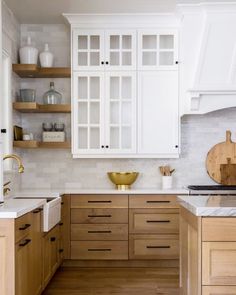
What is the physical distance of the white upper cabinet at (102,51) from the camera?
4883 mm

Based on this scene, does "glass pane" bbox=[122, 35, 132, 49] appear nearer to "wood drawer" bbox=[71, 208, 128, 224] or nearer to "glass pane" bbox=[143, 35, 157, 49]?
"glass pane" bbox=[143, 35, 157, 49]

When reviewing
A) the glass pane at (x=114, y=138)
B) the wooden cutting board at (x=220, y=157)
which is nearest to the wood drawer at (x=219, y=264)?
the glass pane at (x=114, y=138)

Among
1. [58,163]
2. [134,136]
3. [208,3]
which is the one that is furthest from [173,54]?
[58,163]

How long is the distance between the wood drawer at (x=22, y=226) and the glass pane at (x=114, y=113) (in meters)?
2.14

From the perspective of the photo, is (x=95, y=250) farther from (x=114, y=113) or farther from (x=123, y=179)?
(x=114, y=113)

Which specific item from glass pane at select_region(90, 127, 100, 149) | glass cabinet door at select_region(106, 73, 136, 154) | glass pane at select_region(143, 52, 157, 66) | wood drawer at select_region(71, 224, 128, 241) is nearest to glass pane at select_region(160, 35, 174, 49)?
glass pane at select_region(143, 52, 157, 66)

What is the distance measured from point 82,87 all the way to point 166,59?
3.34 feet

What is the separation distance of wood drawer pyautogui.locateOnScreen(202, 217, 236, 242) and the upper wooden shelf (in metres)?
2.99

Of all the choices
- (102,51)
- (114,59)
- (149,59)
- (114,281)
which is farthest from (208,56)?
(114,281)

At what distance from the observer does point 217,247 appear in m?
2.40

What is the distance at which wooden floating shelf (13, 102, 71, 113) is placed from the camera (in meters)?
4.71

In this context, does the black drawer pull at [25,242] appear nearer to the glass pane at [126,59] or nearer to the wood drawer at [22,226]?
the wood drawer at [22,226]

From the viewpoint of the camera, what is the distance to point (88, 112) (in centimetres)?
491

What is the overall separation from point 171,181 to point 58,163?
1.38m
